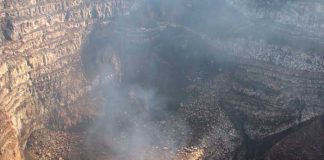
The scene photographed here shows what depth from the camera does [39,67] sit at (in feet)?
191

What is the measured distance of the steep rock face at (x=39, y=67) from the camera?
53.7 meters

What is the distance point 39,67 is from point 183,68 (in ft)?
63.4

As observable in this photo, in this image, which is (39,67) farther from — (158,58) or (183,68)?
(183,68)

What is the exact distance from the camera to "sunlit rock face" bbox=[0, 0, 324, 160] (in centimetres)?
5569

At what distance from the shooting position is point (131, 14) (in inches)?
2771

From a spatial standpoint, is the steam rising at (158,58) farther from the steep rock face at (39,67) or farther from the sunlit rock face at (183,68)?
the steep rock face at (39,67)

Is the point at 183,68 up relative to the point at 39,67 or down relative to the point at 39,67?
down

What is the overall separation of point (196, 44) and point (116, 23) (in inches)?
448

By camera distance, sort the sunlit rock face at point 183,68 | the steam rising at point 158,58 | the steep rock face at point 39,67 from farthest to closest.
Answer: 1. the steam rising at point 158,58
2. the sunlit rock face at point 183,68
3. the steep rock face at point 39,67

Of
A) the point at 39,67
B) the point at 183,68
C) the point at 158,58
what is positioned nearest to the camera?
the point at 39,67

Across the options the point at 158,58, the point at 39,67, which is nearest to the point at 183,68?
the point at 158,58

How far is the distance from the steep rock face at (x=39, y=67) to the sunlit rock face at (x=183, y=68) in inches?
4.9

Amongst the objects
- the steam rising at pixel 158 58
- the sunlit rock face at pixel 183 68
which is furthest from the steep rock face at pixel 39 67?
the steam rising at pixel 158 58

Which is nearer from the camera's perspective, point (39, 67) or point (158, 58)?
point (39, 67)
